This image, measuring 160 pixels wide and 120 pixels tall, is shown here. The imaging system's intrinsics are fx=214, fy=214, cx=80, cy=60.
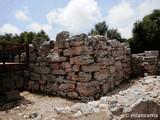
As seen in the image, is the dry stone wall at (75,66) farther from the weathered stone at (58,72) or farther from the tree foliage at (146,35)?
the tree foliage at (146,35)

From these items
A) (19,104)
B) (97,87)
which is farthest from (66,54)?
(19,104)

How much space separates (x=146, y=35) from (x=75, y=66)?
45.2 ft

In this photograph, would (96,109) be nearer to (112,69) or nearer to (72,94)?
(72,94)

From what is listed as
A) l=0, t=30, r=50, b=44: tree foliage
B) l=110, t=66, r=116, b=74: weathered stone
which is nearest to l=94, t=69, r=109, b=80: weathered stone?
l=110, t=66, r=116, b=74: weathered stone

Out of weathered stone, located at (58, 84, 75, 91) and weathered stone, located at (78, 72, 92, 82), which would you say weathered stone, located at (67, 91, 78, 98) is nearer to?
weathered stone, located at (58, 84, 75, 91)

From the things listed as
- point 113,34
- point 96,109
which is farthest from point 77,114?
point 113,34

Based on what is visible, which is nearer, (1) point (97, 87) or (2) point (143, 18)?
(1) point (97, 87)

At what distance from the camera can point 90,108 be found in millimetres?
5953

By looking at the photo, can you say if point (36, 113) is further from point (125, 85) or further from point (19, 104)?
point (125, 85)

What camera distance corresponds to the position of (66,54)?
952 cm

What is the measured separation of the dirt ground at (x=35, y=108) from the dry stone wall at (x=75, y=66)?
540mm

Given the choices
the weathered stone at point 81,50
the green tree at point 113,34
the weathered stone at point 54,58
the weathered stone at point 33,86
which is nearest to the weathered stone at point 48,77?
the weathered stone at point 33,86

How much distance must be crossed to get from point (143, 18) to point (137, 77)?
12.4 m

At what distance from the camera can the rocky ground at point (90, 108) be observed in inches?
186
